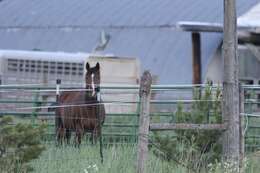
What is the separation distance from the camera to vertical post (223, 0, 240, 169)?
1087 cm

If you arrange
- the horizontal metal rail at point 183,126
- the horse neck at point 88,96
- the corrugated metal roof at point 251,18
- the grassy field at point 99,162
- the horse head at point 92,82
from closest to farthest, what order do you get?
the horizontal metal rail at point 183,126 → the grassy field at point 99,162 → the horse head at point 92,82 → the horse neck at point 88,96 → the corrugated metal roof at point 251,18

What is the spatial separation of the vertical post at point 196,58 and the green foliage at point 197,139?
54.7 ft

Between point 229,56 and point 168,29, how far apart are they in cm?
2271

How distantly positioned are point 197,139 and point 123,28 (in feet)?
77.5

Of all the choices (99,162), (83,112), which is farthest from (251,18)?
(99,162)

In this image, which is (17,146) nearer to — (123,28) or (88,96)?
(88,96)

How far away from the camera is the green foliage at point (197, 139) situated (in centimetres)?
1130

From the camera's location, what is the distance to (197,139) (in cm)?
1182

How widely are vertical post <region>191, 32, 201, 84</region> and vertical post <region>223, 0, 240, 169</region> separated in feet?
60.4

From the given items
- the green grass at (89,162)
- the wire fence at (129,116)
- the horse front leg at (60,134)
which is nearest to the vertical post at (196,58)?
the wire fence at (129,116)

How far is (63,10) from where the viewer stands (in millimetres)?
38812

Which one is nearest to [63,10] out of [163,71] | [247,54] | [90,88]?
[163,71]

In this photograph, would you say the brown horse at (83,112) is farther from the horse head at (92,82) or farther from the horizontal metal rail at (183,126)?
the horizontal metal rail at (183,126)

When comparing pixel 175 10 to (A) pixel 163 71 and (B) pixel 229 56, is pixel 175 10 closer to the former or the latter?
(A) pixel 163 71
